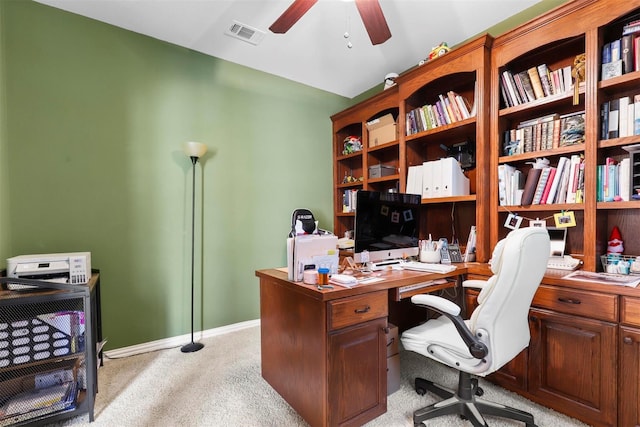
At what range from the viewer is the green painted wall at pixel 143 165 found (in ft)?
6.97

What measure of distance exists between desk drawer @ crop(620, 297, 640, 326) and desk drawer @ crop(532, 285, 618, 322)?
0.09ft

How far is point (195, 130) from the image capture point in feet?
9.11

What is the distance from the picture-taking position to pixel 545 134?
6.61 ft

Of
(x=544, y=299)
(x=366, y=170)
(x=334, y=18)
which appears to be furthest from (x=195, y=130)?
(x=544, y=299)

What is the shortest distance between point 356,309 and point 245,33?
99.6 inches

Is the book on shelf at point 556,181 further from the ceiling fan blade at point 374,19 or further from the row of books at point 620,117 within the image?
the ceiling fan blade at point 374,19

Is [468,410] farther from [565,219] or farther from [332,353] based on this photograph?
[565,219]

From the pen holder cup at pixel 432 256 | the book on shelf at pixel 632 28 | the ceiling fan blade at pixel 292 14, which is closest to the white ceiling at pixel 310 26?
the ceiling fan blade at pixel 292 14

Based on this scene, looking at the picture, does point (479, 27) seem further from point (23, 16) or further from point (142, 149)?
point (23, 16)

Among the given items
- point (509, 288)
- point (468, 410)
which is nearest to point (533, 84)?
point (509, 288)

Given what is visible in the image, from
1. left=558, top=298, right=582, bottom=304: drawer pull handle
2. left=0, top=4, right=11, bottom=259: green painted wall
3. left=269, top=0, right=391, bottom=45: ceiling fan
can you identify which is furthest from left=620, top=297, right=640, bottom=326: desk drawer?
left=0, top=4, right=11, bottom=259: green painted wall

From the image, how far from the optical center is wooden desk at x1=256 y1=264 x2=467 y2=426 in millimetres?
1387

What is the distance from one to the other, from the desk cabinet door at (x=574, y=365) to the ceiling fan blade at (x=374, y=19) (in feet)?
6.59

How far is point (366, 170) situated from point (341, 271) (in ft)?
5.63
